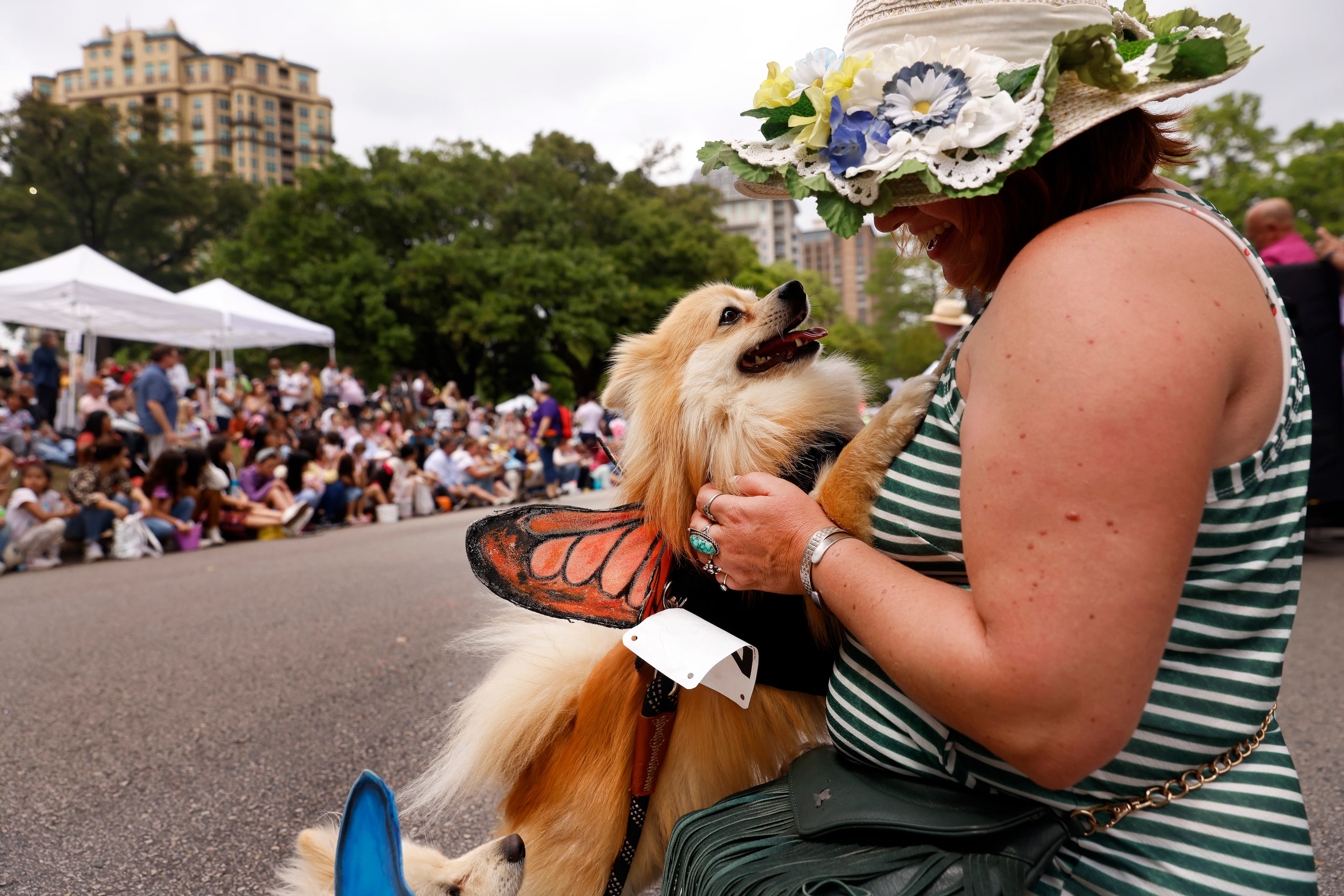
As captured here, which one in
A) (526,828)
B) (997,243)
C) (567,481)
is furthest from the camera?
(567,481)

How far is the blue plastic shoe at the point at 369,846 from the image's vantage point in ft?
4.21

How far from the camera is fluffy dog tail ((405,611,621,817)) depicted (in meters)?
1.62

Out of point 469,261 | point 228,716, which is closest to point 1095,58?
point 228,716

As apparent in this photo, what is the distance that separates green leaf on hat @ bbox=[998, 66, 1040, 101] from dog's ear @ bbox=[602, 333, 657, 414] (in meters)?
1.25

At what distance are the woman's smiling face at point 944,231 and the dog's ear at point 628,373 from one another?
3.13ft

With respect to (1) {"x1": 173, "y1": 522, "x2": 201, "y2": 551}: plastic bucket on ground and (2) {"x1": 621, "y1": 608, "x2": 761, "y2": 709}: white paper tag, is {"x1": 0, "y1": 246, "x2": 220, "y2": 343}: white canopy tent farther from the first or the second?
(2) {"x1": 621, "y1": 608, "x2": 761, "y2": 709}: white paper tag

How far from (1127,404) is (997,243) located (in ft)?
1.38

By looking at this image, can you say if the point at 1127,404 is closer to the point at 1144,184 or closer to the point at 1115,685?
the point at 1115,685

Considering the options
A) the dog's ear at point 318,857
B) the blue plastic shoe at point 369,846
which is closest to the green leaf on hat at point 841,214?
the blue plastic shoe at point 369,846

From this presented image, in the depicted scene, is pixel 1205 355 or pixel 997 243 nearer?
pixel 1205 355

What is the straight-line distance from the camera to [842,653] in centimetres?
121

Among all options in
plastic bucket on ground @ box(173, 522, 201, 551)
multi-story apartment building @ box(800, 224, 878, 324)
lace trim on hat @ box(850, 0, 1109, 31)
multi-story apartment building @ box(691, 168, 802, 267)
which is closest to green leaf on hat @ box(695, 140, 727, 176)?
lace trim on hat @ box(850, 0, 1109, 31)

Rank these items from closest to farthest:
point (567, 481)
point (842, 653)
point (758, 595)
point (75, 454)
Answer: point (842, 653)
point (758, 595)
point (75, 454)
point (567, 481)

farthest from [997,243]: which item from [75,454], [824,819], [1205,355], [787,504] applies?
[75,454]
